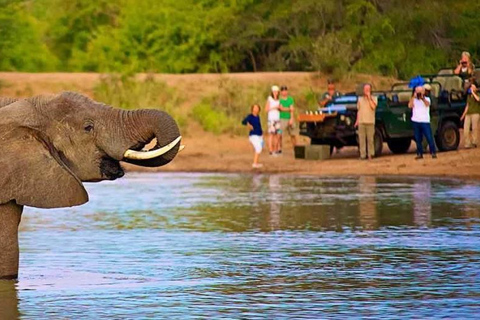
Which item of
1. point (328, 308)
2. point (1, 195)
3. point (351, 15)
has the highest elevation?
point (351, 15)

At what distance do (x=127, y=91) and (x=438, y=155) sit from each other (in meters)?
16.9

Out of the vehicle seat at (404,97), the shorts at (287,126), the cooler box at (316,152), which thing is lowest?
the cooler box at (316,152)

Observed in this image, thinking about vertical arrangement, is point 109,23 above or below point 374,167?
above

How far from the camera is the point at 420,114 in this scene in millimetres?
30469

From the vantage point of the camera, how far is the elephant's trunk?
1195 centimetres

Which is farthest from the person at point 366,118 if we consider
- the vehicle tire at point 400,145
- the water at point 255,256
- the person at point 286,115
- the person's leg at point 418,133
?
the water at point 255,256

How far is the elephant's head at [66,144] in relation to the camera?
1222 cm

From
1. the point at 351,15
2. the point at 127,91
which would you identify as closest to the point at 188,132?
the point at 127,91

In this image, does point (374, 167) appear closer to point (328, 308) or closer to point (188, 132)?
point (188, 132)

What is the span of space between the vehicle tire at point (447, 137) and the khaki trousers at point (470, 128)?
26cm

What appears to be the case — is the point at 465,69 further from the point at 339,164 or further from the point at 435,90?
the point at 339,164

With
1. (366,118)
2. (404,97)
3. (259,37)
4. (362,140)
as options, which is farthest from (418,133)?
(259,37)

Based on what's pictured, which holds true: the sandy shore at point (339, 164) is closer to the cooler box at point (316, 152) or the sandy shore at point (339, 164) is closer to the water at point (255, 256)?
the cooler box at point (316, 152)

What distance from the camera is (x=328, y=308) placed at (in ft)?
38.8
